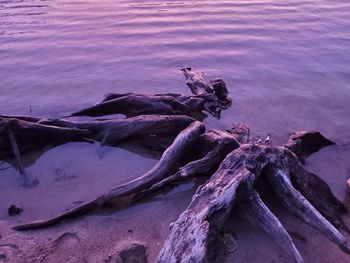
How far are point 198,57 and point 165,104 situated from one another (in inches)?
102

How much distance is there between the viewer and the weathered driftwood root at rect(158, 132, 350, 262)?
291cm

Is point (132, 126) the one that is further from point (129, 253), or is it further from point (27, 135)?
point (129, 253)

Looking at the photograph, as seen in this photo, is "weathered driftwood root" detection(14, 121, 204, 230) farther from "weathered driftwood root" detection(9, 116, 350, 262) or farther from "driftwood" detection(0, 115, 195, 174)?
"driftwood" detection(0, 115, 195, 174)

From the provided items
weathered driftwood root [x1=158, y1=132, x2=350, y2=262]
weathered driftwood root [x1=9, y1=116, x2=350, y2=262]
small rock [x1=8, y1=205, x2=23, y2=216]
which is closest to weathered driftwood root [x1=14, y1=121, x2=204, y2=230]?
weathered driftwood root [x1=9, y1=116, x2=350, y2=262]

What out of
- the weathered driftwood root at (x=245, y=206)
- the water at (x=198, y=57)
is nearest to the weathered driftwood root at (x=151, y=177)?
the weathered driftwood root at (x=245, y=206)

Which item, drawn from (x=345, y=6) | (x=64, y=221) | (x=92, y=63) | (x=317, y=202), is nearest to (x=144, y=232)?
(x=64, y=221)

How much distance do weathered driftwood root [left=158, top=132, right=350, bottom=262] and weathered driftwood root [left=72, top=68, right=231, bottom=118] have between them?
159 centimetres

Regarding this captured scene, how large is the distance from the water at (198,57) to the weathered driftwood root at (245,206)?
2.62ft

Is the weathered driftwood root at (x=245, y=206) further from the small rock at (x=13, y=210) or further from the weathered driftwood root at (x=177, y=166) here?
the small rock at (x=13, y=210)

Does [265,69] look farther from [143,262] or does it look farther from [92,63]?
[143,262]

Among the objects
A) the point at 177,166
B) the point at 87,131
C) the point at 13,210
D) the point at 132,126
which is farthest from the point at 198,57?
the point at 13,210

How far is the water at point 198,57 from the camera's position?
19.0 feet

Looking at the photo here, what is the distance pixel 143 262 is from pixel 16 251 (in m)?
1.02

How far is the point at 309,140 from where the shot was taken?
16.1 feet
